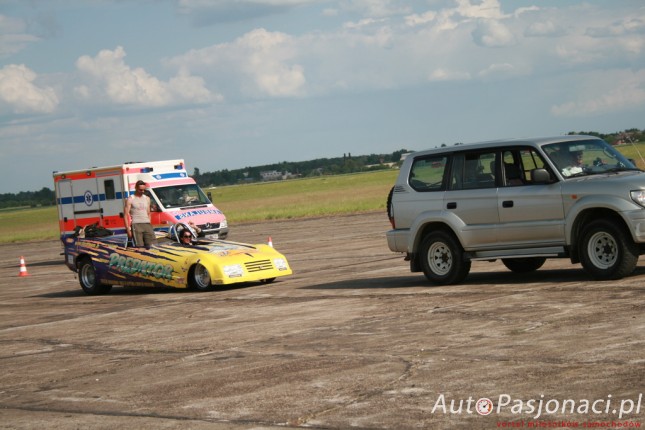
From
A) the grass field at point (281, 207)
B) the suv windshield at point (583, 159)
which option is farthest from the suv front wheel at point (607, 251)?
the grass field at point (281, 207)

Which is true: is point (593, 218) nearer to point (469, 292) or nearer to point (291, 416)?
point (469, 292)

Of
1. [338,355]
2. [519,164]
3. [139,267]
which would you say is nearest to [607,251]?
[519,164]

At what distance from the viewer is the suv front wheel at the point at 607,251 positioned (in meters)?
13.9

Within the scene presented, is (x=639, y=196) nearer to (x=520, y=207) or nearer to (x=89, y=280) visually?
(x=520, y=207)

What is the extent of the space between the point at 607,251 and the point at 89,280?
10.5 meters

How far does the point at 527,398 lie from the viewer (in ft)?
25.3

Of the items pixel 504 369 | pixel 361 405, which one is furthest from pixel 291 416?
pixel 504 369

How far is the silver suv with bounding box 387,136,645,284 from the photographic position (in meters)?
14.0

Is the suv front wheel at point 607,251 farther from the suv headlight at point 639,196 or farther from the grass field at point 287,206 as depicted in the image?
the grass field at point 287,206

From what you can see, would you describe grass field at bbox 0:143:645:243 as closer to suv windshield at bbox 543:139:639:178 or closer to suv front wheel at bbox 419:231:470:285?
suv windshield at bbox 543:139:639:178

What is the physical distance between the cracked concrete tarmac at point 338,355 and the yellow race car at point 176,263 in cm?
44

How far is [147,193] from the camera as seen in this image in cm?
2944

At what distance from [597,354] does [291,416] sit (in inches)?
114

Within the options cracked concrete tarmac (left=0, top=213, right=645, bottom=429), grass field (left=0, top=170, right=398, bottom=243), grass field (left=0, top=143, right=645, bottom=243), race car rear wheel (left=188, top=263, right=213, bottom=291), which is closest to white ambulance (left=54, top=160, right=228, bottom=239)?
grass field (left=0, top=143, right=645, bottom=243)
